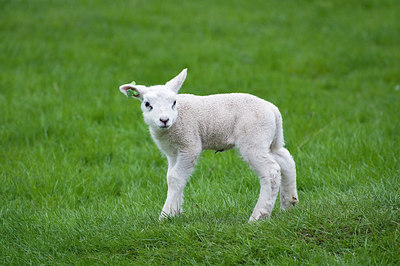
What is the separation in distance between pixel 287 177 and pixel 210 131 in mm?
875

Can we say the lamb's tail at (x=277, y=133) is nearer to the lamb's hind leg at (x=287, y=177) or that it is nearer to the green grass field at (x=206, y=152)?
the lamb's hind leg at (x=287, y=177)

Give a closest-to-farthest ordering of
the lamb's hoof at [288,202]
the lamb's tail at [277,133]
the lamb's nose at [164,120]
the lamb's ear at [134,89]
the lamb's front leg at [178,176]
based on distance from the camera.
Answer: the lamb's nose at [164,120] < the lamb's ear at [134,89] < the lamb's front leg at [178,176] < the lamb's tail at [277,133] < the lamb's hoof at [288,202]

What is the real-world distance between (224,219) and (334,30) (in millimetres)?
9714

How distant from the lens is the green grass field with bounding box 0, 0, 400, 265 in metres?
4.08

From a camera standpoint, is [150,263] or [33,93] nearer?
[150,263]

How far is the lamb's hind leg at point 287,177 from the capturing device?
182 inches

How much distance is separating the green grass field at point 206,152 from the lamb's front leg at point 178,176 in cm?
11

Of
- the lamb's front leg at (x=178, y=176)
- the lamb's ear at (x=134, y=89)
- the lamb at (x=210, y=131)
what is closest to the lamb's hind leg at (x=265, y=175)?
the lamb at (x=210, y=131)

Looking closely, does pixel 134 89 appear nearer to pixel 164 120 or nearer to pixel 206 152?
pixel 164 120

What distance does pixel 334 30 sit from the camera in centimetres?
1297

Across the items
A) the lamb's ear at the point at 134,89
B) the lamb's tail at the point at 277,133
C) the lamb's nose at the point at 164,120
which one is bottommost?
the lamb's tail at the point at 277,133

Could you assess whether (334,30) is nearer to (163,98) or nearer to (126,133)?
(126,133)

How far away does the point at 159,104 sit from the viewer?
4113 millimetres

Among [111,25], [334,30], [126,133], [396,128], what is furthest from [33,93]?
[334,30]
